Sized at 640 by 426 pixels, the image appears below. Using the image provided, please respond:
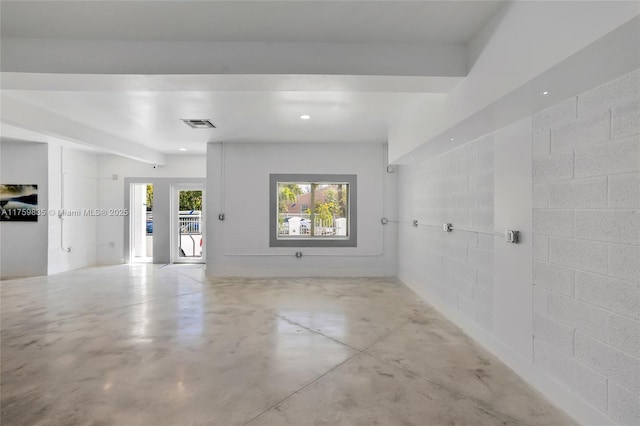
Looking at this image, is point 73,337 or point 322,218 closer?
point 73,337

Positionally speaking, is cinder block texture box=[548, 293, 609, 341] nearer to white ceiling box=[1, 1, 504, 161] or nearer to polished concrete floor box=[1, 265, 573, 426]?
polished concrete floor box=[1, 265, 573, 426]

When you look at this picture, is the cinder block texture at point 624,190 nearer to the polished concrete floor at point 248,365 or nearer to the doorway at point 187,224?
the polished concrete floor at point 248,365

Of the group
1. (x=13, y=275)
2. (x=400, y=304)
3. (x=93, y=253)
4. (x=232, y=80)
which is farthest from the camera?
(x=93, y=253)

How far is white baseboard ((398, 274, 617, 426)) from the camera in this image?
182cm

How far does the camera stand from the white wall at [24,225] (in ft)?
19.0

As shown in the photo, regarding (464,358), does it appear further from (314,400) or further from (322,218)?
(322,218)

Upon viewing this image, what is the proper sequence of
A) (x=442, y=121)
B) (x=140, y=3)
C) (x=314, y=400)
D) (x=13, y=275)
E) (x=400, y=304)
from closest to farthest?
(x=140, y=3)
(x=314, y=400)
(x=442, y=121)
(x=400, y=304)
(x=13, y=275)

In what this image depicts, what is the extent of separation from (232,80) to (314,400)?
7.84ft

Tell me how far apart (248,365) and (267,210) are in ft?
12.1

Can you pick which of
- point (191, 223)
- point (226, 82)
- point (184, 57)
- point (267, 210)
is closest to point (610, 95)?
point (226, 82)

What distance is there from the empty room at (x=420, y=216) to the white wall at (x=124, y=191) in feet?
8.26

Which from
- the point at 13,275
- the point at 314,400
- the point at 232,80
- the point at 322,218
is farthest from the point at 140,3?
the point at 13,275

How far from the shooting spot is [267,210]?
5.96 m

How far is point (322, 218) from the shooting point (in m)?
6.15
